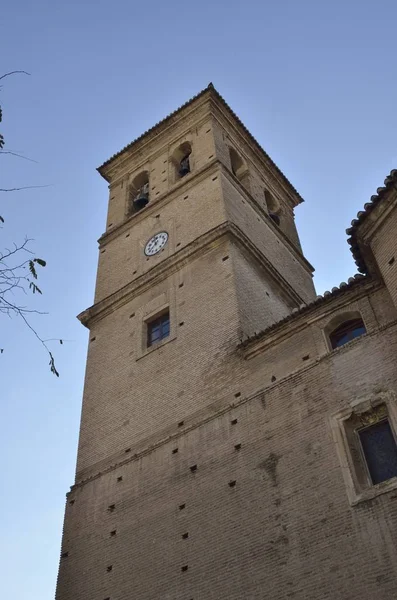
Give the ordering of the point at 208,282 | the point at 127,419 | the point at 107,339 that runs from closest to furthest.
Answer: the point at 127,419 < the point at 208,282 < the point at 107,339

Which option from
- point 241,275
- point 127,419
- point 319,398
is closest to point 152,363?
point 127,419

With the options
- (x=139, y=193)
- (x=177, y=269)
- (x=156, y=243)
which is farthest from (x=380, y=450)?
(x=139, y=193)

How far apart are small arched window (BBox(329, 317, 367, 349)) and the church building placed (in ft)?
0.09

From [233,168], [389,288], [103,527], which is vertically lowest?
[103,527]

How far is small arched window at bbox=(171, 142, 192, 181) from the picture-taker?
2148 cm

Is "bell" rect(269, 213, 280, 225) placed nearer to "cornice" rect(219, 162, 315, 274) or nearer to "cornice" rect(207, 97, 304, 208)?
"cornice" rect(219, 162, 315, 274)

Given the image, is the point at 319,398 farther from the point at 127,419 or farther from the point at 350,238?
the point at 127,419

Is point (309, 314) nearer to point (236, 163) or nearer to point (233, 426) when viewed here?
point (233, 426)

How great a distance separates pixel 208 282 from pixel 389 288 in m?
4.79

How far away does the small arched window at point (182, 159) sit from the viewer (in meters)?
21.5

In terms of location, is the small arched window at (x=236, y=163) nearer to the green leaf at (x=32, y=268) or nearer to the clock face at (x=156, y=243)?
the clock face at (x=156, y=243)

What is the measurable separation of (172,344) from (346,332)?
397 centimetres

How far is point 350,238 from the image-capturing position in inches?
502

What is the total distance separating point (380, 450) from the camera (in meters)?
10.3
